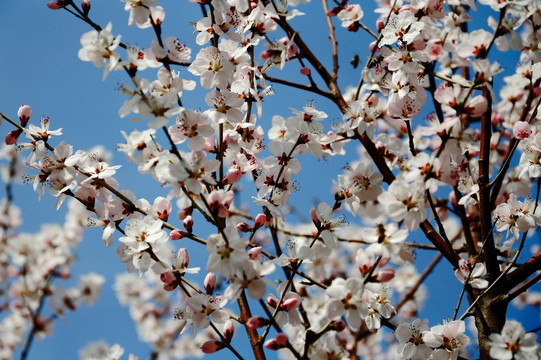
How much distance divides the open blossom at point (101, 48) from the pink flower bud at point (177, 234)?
614 mm

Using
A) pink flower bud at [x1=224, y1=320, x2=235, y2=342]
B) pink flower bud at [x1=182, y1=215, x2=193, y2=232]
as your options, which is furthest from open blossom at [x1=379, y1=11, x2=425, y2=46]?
pink flower bud at [x1=224, y1=320, x2=235, y2=342]

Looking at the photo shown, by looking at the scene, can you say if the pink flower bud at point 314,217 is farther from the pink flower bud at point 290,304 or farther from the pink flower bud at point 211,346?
the pink flower bud at point 211,346

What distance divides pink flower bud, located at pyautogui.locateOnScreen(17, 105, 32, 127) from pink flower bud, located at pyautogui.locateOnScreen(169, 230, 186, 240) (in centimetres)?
84

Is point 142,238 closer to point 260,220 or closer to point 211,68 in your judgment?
point 260,220

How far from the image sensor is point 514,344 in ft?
4.34

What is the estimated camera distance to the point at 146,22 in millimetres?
1622

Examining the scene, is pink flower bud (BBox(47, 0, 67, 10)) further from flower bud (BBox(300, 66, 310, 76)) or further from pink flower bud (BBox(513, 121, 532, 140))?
pink flower bud (BBox(513, 121, 532, 140))

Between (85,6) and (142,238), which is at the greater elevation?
(85,6)

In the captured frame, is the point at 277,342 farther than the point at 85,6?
No

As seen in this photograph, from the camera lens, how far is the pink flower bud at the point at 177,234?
158cm

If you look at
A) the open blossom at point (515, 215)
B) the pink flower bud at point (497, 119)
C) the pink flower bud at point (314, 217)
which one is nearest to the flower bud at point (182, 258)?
the pink flower bud at point (314, 217)

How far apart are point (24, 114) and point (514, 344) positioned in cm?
206

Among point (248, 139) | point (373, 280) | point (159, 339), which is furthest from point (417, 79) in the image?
point (159, 339)

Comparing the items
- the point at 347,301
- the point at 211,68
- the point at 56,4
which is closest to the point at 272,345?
the point at 347,301
